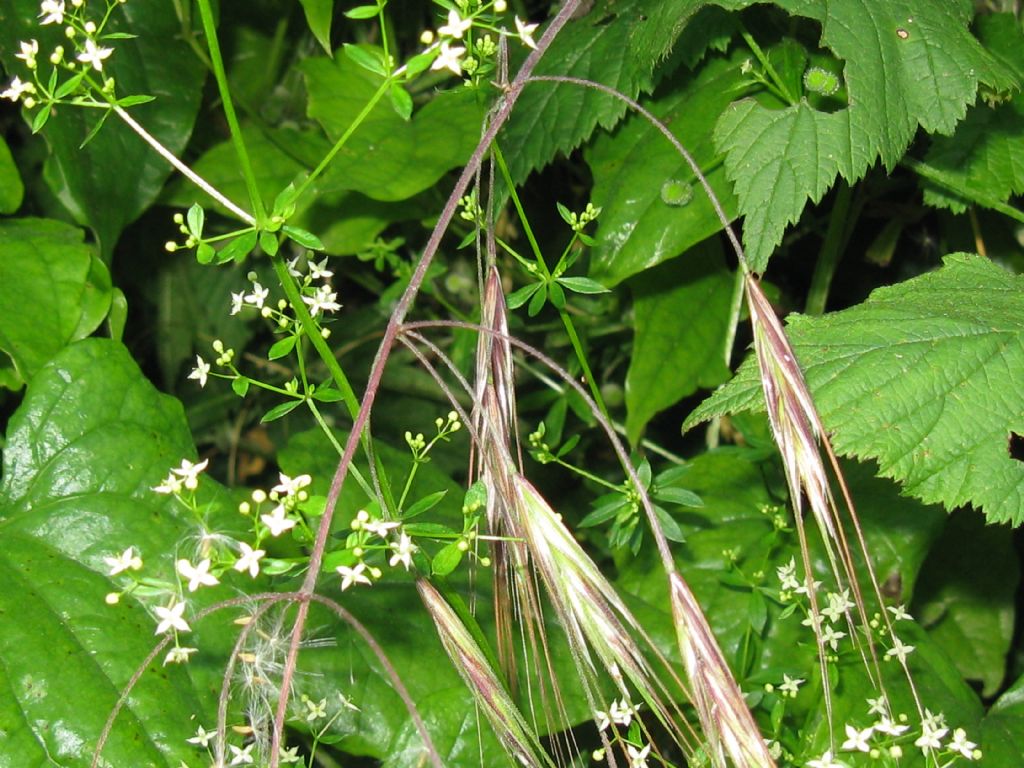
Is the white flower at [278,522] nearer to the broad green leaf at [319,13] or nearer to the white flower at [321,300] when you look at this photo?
the white flower at [321,300]

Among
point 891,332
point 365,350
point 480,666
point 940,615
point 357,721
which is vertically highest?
point 891,332

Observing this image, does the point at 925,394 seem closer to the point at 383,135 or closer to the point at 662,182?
the point at 662,182

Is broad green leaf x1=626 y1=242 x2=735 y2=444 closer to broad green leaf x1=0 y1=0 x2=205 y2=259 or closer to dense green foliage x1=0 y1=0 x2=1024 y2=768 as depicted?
dense green foliage x1=0 y1=0 x2=1024 y2=768

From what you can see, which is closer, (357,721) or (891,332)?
(891,332)

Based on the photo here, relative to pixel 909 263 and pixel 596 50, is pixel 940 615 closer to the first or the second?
pixel 909 263

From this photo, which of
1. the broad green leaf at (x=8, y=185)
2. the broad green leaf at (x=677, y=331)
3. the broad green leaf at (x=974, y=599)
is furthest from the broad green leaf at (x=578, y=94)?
the broad green leaf at (x=974, y=599)

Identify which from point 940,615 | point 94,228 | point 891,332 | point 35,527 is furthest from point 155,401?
point 940,615

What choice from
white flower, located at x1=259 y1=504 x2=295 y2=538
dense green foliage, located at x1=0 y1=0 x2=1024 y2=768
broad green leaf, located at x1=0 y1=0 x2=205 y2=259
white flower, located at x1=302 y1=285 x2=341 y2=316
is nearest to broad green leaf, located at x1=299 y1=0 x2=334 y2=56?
dense green foliage, located at x1=0 y1=0 x2=1024 y2=768
